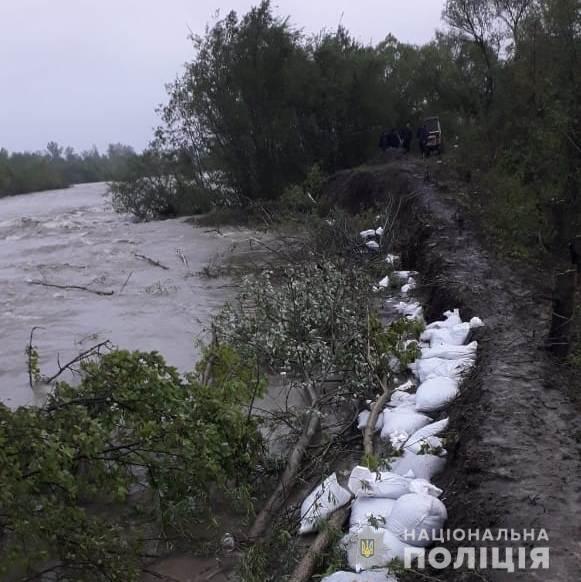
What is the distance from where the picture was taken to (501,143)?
11578mm

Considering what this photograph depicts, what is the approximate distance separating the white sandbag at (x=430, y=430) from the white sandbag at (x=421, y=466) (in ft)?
0.72

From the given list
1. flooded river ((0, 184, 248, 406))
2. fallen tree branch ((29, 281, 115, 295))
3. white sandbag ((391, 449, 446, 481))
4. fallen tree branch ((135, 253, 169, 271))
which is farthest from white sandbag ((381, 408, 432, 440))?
fallen tree branch ((135, 253, 169, 271))

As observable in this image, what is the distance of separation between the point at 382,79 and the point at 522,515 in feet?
60.7

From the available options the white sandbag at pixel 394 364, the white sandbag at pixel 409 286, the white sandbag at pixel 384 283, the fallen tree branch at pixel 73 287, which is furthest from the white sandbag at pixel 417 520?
the fallen tree branch at pixel 73 287

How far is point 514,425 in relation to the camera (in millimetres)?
3600

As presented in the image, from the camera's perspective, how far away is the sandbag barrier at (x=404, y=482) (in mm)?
2818

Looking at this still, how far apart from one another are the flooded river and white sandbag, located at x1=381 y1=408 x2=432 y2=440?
288 cm

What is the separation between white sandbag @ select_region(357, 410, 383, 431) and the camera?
430cm

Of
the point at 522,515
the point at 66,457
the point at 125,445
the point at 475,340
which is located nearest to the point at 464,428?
the point at 522,515

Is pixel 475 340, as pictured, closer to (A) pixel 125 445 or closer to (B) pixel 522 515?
(B) pixel 522 515

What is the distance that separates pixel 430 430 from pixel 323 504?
975 millimetres

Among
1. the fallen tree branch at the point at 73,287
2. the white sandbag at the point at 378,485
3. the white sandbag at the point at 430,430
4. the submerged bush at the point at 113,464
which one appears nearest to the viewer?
the submerged bush at the point at 113,464

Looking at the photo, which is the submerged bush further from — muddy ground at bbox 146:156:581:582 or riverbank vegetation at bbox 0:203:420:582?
muddy ground at bbox 146:156:581:582

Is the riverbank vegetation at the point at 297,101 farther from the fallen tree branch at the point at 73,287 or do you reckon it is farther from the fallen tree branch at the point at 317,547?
the fallen tree branch at the point at 317,547
